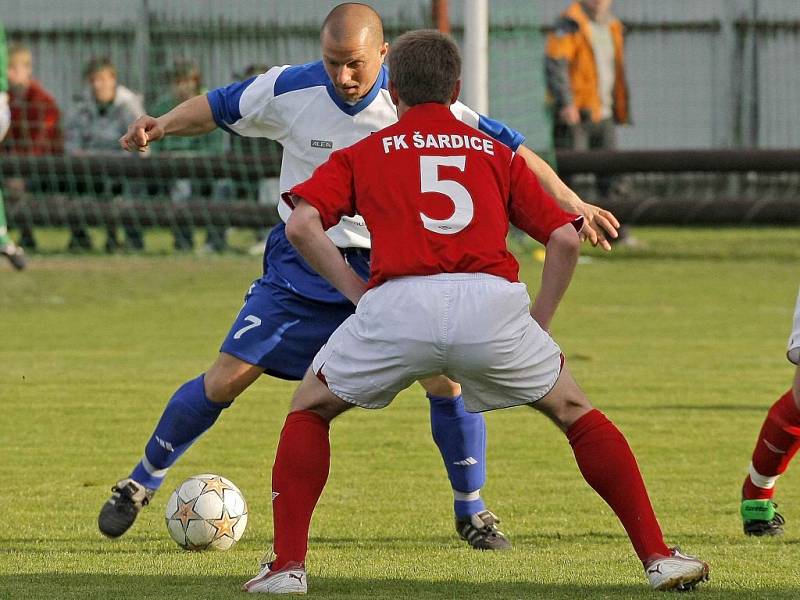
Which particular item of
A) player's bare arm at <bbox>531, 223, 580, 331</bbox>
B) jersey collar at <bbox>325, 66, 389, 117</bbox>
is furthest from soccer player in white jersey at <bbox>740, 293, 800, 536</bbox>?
jersey collar at <bbox>325, 66, 389, 117</bbox>

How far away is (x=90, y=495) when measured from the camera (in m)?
6.35

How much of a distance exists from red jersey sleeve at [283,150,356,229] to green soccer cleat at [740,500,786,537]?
2.01m

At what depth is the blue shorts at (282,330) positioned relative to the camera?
215 inches

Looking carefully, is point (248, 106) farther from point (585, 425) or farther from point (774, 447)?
point (774, 447)

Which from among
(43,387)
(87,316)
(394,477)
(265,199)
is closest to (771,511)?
(394,477)

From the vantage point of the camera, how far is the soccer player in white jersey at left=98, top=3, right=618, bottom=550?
546cm

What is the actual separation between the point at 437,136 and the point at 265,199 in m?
12.7

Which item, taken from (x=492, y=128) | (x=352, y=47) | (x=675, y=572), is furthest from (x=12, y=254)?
(x=675, y=572)

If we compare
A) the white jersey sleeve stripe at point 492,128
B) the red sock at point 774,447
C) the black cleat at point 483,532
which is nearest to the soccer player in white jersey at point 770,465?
the red sock at point 774,447

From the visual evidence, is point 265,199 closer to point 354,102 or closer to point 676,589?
point 354,102

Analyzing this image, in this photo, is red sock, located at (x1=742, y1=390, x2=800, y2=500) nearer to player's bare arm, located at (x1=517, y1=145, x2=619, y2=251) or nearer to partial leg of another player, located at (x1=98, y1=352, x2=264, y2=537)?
player's bare arm, located at (x1=517, y1=145, x2=619, y2=251)

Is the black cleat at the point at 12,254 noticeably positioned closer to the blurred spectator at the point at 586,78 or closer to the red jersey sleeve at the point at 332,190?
the blurred spectator at the point at 586,78

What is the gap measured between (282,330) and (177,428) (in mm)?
524

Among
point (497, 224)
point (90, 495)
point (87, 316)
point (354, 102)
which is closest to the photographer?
point (497, 224)
